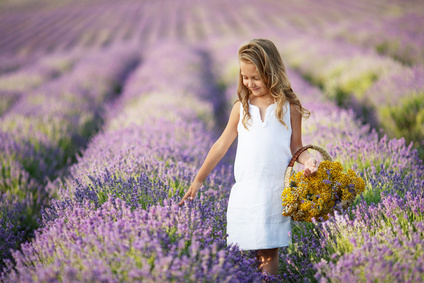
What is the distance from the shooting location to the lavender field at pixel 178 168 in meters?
1.43

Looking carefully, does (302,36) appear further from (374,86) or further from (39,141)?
(39,141)

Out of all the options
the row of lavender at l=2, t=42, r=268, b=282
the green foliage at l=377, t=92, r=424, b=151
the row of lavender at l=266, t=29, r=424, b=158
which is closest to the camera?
the row of lavender at l=2, t=42, r=268, b=282

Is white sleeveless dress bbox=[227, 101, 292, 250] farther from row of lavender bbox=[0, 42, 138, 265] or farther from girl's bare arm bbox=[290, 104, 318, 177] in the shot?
row of lavender bbox=[0, 42, 138, 265]

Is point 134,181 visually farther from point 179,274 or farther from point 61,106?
point 61,106

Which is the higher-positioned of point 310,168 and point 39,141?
point 310,168

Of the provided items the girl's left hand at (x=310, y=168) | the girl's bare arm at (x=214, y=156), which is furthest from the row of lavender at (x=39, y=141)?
the girl's left hand at (x=310, y=168)

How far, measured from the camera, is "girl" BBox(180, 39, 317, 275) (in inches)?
69.0

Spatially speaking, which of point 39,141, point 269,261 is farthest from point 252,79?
point 39,141

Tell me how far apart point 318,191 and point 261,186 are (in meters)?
0.30

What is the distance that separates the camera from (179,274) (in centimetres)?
128

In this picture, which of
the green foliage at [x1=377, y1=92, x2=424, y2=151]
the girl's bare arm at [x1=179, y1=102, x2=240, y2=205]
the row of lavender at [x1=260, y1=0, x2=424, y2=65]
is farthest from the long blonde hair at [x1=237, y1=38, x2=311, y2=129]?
the row of lavender at [x1=260, y1=0, x2=424, y2=65]

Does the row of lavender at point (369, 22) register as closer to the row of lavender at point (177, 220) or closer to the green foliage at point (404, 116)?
the green foliage at point (404, 116)

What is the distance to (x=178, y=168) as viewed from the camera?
8.43ft

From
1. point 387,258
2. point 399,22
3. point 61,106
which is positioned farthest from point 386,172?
point 399,22
